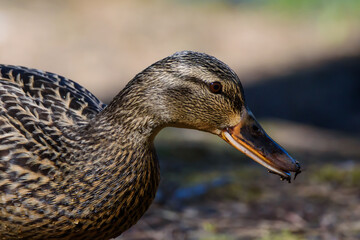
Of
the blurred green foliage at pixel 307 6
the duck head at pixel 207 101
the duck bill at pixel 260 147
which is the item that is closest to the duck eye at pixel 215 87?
the duck head at pixel 207 101

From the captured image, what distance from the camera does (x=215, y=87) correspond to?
376 cm

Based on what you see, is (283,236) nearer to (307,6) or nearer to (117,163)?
(117,163)

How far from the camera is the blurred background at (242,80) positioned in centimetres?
543

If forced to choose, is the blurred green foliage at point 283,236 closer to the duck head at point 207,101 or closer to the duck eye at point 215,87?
the duck head at point 207,101

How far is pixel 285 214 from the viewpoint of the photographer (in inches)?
213

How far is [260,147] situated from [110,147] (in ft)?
3.21

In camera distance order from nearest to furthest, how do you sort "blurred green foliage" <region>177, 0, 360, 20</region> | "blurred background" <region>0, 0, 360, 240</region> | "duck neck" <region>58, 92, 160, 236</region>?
"duck neck" <region>58, 92, 160, 236</region> → "blurred background" <region>0, 0, 360, 240</region> → "blurred green foliage" <region>177, 0, 360, 20</region>

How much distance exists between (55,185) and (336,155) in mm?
5488

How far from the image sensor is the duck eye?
374 cm

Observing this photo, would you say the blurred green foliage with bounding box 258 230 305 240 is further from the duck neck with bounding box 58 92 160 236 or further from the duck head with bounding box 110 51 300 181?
the duck neck with bounding box 58 92 160 236

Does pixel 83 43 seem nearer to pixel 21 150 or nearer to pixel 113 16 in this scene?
pixel 113 16

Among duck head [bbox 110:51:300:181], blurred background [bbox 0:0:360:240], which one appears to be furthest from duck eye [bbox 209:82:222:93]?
blurred background [bbox 0:0:360:240]

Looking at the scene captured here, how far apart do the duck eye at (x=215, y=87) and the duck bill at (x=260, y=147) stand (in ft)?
0.80

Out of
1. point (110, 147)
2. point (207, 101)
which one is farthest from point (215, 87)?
point (110, 147)
